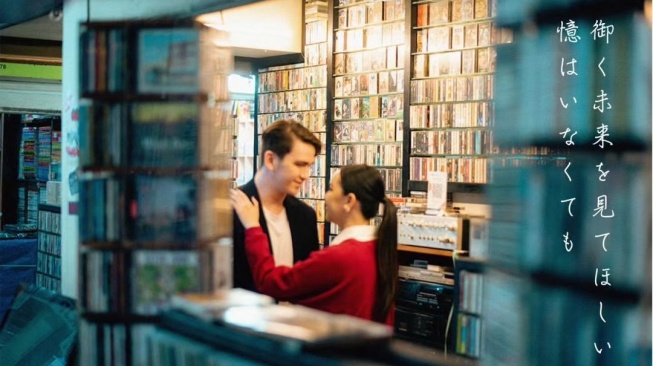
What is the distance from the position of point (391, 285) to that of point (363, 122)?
5.61 meters

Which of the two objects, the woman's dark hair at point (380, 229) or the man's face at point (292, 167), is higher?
the man's face at point (292, 167)

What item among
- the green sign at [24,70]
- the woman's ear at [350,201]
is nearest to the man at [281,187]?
the woman's ear at [350,201]

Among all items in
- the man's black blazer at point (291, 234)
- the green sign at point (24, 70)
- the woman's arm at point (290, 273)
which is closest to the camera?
the woman's arm at point (290, 273)

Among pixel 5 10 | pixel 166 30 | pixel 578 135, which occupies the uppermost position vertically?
pixel 5 10

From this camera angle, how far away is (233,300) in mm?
2869

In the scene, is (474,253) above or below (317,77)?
below

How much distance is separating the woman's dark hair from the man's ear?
0.33m

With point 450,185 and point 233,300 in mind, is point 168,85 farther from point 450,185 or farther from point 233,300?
point 450,185

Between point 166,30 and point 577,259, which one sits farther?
point 166,30

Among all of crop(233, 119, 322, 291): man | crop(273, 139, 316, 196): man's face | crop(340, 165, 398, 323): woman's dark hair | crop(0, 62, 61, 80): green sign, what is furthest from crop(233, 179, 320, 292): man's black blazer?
crop(0, 62, 61, 80): green sign

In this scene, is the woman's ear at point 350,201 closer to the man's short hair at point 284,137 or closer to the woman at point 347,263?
the woman at point 347,263

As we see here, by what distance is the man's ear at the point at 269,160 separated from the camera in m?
3.56

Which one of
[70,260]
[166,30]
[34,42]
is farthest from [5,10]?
[34,42]

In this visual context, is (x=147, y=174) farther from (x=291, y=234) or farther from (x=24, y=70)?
(x=24, y=70)
